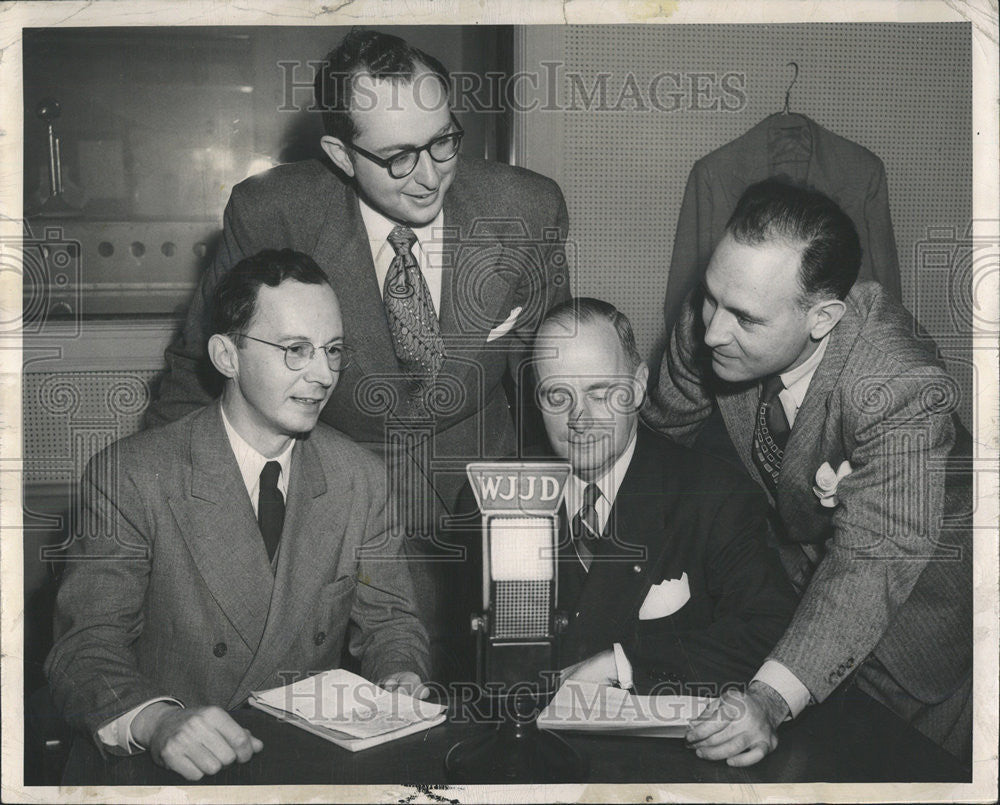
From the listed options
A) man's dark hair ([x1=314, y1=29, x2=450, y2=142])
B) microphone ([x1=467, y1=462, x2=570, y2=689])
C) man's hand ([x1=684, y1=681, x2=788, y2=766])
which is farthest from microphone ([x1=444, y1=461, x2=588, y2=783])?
man's dark hair ([x1=314, y1=29, x2=450, y2=142])

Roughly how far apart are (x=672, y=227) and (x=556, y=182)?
0.28 metres

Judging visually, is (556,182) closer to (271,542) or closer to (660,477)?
(660,477)

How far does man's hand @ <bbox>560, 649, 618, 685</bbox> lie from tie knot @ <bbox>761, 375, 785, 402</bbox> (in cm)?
64

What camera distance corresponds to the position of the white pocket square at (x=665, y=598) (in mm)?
1956

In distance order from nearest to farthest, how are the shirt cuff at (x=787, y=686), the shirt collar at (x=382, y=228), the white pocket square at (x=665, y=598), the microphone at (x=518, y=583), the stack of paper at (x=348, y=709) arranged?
the microphone at (x=518, y=583), the stack of paper at (x=348, y=709), the shirt cuff at (x=787, y=686), the white pocket square at (x=665, y=598), the shirt collar at (x=382, y=228)

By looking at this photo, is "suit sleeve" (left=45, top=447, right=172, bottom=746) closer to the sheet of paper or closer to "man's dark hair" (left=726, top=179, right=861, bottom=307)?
the sheet of paper

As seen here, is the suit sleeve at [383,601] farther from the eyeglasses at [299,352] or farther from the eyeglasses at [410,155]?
the eyeglasses at [410,155]

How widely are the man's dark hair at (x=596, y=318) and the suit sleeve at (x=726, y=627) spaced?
0.39 m

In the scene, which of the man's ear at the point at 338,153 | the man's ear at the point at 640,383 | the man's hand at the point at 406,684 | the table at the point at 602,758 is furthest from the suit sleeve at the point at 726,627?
the man's ear at the point at 338,153

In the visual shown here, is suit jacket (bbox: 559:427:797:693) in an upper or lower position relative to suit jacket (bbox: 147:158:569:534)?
lower

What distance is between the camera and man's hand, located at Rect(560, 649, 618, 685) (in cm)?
189

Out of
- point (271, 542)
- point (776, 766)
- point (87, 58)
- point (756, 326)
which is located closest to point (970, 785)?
point (776, 766)

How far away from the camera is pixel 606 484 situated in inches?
79.1

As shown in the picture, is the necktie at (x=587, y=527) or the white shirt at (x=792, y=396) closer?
the white shirt at (x=792, y=396)
